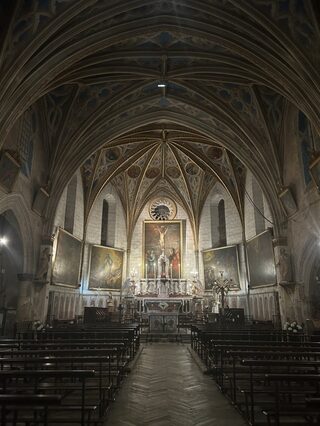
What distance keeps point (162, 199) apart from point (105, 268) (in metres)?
8.78

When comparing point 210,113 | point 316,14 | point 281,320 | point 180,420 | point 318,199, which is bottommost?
point 180,420

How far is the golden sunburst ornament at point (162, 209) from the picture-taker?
3117 cm

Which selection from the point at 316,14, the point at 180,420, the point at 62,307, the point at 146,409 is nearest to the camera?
the point at 180,420

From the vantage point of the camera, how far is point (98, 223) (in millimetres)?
27734

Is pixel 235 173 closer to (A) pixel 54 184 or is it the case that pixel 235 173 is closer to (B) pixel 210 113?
(B) pixel 210 113

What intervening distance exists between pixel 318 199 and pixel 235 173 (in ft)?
35.9

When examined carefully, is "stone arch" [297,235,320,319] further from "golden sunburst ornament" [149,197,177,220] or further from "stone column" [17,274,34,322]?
"golden sunburst ornament" [149,197,177,220]

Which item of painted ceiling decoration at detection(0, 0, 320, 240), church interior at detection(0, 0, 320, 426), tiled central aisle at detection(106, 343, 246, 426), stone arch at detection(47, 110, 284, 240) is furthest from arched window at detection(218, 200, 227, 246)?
tiled central aisle at detection(106, 343, 246, 426)

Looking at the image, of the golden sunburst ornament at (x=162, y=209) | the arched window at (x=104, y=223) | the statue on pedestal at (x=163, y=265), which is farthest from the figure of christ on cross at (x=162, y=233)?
the arched window at (x=104, y=223)

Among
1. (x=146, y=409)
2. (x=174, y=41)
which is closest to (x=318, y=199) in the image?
(x=174, y=41)

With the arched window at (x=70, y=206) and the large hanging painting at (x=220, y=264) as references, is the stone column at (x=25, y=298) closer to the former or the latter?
the arched window at (x=70, y=206)

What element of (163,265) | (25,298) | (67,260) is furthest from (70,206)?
(163,265)

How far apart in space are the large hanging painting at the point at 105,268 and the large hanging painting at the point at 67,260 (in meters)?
2.39

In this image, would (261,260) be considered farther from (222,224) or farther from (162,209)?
(162,209)
